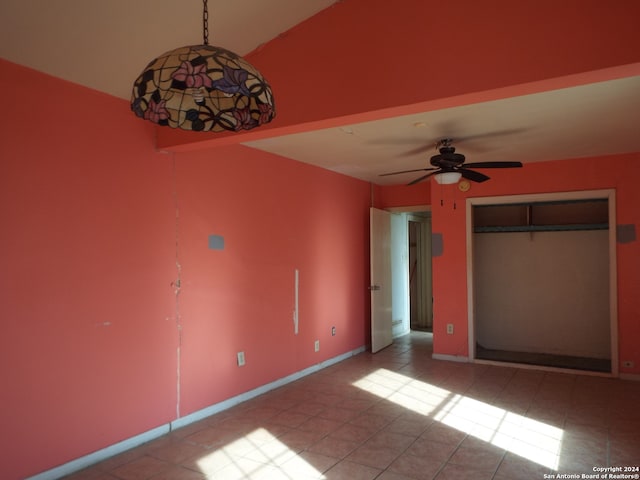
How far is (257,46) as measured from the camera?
3.04m

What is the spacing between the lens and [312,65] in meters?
2.82

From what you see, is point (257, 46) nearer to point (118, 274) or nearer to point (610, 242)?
point (118, 274)

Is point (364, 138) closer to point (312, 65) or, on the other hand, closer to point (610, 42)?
point (312, 65)

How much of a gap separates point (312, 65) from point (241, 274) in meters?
2.17

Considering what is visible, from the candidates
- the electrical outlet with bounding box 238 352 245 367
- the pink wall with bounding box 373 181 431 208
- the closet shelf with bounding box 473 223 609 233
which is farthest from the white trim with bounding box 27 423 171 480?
the closet shelf with bounding box 473 223 609 233

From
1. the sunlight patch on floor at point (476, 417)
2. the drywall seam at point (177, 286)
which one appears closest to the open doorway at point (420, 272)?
the sunlight patch on floor at point (476, 417)

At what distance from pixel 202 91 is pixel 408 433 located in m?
3.01

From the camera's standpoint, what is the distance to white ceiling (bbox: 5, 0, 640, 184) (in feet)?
8.10

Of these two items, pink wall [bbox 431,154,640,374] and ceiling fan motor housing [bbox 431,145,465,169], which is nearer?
ceiling fan motor housing [bbox 431,145,465,169]

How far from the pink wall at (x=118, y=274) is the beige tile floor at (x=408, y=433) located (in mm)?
362

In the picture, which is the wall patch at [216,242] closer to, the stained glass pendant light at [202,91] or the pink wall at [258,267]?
the pink wall at [258,267]

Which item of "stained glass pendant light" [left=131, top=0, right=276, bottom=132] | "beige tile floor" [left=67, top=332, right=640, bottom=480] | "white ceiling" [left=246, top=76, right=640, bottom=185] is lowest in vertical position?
"beige tile floor" [left=67, top=332, right=640, bottom=480]

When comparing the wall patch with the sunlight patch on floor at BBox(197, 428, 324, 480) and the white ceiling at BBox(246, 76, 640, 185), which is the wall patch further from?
the sunlight patch on floor at BBox(197, 428, 324, 480)

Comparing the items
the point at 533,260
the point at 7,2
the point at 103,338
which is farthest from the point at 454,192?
the point at 7,2
